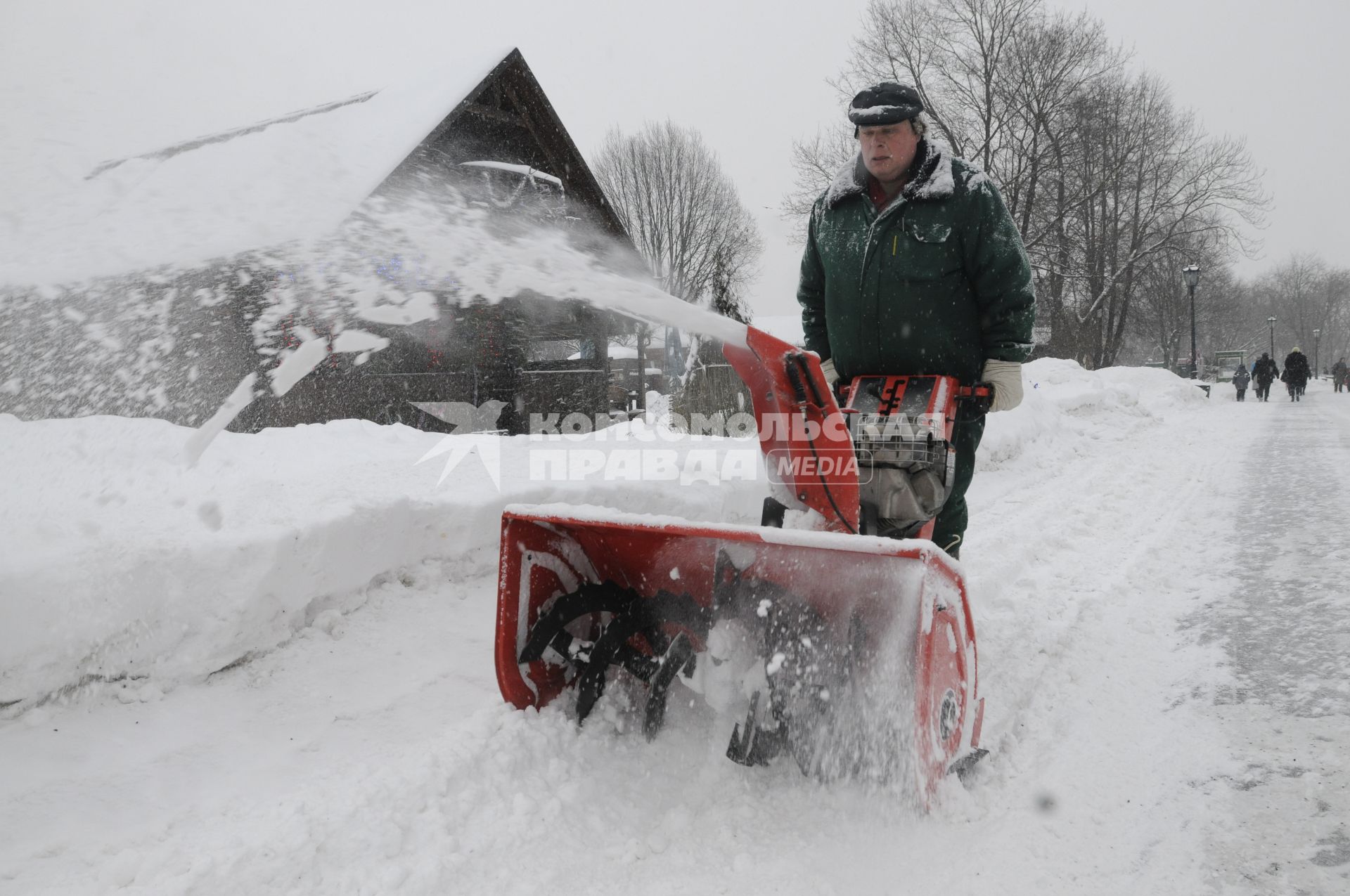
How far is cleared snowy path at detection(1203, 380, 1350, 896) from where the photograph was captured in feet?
5.91

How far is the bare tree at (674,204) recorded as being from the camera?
115 ft

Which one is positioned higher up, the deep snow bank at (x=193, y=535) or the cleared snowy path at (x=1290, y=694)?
the deep snow bank at (x=193, y=535)

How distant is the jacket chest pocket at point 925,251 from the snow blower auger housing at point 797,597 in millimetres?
354

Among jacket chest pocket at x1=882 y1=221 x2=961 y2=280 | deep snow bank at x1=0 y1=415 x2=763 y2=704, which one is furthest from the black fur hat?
deep snow bank at x1=0 y1=415 x2=763 y2=704

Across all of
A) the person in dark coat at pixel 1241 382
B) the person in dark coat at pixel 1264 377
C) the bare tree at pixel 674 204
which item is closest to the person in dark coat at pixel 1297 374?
the person in dark coat at pixel 1264 377

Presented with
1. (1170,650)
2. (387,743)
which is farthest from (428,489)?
(1170,650)

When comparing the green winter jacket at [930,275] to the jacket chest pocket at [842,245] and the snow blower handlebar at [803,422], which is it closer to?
the jacket chest pocket at [842,245]

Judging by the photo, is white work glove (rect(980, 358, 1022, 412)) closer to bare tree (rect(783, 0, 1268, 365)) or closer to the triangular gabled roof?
the triangular gabled roof

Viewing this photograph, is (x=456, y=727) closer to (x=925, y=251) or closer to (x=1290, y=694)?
(x=925, y=251)

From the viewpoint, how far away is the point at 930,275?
101 inches

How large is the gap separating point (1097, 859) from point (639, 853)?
107 centimetres

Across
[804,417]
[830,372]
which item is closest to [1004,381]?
[830,372]

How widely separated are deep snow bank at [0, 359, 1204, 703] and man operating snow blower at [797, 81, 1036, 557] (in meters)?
1.91

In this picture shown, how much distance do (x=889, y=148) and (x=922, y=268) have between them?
41 centimetres
